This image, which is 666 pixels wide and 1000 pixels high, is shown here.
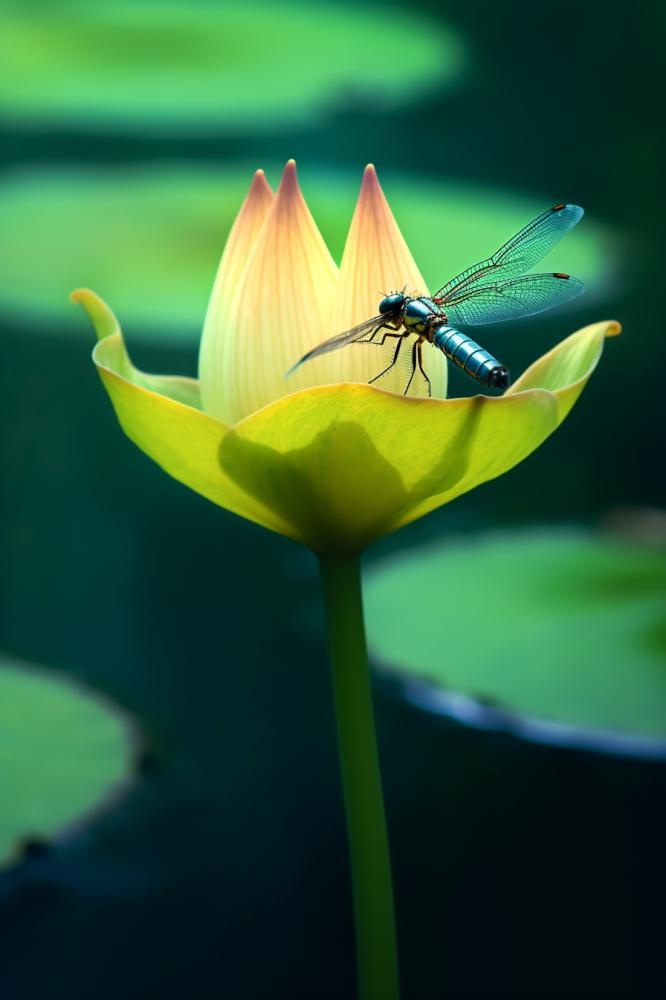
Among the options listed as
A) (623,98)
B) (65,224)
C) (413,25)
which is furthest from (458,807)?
(413,25)

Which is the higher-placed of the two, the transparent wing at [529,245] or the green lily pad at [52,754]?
the transparent wing at [529,245]

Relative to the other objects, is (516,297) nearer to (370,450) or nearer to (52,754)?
(370,450)

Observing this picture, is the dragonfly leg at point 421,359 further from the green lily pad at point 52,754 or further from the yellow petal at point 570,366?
the green lily pad at point 52,754

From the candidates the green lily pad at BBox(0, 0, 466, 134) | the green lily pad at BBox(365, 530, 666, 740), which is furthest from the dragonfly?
the green lily pad at BBox(0, 0, 466, 134)

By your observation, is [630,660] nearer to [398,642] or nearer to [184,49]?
[398,642]

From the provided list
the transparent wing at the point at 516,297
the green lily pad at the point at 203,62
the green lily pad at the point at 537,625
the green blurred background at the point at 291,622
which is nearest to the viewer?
the transparent wing at the point at 516,297

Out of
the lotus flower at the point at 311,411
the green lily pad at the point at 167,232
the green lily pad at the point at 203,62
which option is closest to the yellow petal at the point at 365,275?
the lotus flower at the point at 311,411

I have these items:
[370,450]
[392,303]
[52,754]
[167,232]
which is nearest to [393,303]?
[392,303]
